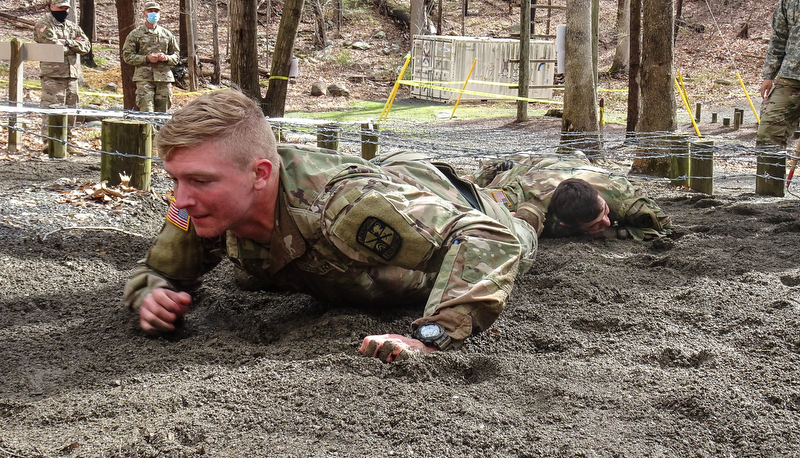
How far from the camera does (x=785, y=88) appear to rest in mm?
6172

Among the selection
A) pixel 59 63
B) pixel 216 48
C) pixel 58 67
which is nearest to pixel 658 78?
pixel 58 67

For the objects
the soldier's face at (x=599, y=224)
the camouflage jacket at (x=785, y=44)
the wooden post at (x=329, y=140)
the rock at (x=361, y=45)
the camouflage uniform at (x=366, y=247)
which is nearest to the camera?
the camouflage uniform at (x=366, y=247)

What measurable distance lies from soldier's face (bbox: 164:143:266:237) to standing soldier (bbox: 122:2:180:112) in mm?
8056

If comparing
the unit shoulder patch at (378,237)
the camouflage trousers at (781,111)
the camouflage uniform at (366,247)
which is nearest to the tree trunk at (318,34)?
the camouflage trousers at (781,111)

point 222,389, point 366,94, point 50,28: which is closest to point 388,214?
point 222,389

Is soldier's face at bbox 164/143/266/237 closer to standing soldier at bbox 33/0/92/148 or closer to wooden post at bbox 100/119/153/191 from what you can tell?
wooden post at bbox 100/119/153/191

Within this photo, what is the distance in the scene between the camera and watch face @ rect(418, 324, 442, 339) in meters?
2.35

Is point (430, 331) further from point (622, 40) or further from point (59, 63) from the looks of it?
point (622, 40)

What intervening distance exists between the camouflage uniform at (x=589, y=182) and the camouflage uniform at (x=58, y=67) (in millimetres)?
7050

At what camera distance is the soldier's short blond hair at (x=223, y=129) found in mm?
2244

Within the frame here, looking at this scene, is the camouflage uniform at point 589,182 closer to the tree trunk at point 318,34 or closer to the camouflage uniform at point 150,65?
the camouflage uniform at point 150,65

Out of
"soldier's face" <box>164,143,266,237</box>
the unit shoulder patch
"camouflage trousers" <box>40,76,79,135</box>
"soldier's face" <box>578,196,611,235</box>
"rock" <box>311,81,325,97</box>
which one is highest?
"rock" <box>311,81,325,97</box>

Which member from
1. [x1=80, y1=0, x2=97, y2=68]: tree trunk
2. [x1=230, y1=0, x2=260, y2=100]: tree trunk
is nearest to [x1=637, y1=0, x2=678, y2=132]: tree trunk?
[x1=230, y1=0, x2=260, y2=100]: tree trunk

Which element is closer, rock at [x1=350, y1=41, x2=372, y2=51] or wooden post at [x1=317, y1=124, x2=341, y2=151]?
wooden post at [x1=317, y1=124, x2=341, y2=151]
